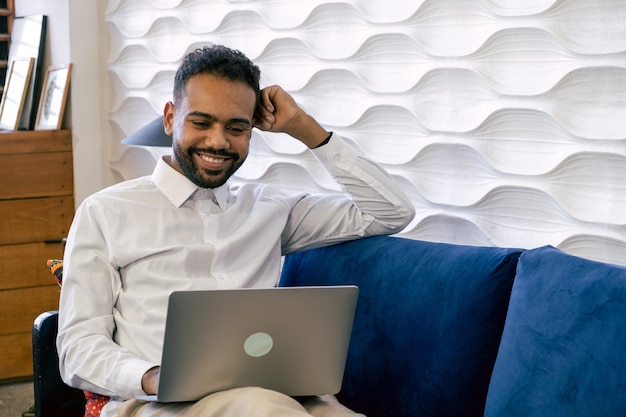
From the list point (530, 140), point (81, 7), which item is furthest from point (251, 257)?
point (81, 7)

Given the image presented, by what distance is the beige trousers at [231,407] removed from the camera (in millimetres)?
1514

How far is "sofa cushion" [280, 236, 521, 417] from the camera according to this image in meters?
1.78

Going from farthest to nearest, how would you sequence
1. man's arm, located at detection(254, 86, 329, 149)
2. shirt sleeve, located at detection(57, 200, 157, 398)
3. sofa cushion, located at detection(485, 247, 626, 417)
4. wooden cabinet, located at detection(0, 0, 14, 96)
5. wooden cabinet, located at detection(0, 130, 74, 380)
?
wooden cabinet, located at detection(0, 0, 14, 96), wooden cabinet, located at detection(0, 130, 74, 380), man's arm, located at detection(254, 86, 329, 149), shirt sleeve, located at detection(57, 200, 157, 398), sofa cushion, located at detection(485, 247, 626, 417)

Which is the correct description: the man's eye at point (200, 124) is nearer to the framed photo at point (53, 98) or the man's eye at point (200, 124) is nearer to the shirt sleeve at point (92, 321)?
the shirt sleeve at point (92, 321)

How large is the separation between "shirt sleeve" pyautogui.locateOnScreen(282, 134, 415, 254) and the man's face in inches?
10.6

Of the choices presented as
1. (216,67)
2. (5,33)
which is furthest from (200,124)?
(5,33)

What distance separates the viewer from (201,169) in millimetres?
1988

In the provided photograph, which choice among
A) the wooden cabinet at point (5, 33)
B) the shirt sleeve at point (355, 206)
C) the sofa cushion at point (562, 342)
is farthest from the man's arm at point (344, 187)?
the wooden cabinet at point (5, 33)

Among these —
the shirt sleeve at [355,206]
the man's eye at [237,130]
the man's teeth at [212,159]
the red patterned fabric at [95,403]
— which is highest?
the man's eye at [237,130]

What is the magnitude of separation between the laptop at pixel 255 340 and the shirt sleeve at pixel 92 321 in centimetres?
14

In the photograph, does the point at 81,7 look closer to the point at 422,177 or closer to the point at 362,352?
the point at 422,177

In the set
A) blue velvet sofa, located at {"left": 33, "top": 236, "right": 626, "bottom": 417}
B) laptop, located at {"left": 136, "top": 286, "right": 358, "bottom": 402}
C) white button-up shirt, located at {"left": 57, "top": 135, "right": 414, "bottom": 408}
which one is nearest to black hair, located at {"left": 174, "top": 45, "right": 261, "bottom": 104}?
white button-up shirt, located at {"left": 57, "top": 135, "right": 414, "bottom": 408}

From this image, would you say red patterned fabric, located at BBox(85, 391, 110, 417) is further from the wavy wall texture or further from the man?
the wavy wall texture

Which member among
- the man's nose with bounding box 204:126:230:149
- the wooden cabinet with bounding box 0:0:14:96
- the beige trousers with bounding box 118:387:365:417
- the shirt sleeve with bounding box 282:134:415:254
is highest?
the wooden cabinet with bounding box 0:0:14:96
